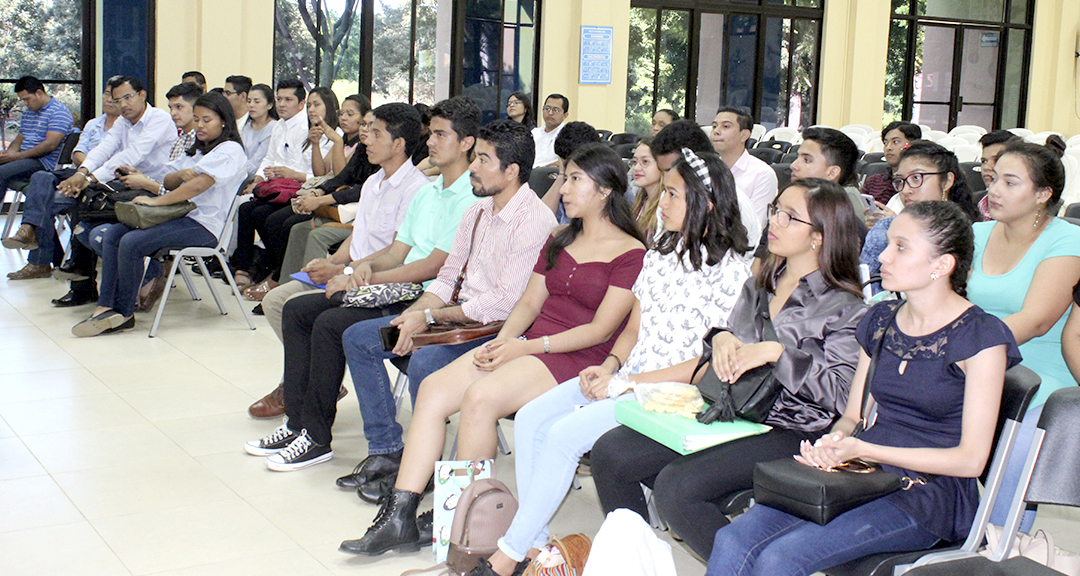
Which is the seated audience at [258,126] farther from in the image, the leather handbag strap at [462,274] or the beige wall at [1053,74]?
the beige wall at [1053,74]

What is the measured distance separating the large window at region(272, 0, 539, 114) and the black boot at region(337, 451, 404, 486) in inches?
333

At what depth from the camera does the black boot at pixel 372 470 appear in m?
3.38

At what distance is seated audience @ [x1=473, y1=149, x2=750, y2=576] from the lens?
274 cm

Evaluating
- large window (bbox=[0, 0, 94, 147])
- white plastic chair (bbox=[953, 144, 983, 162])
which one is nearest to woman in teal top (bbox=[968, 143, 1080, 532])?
white plastic chair (bbox=[953, 144, 983, 162])

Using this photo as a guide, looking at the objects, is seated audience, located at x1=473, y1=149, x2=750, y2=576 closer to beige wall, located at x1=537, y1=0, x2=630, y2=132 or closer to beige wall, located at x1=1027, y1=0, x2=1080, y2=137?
beige wall, located at x1=537, y1=0, x2=630, y2=132

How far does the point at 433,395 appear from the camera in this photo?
9.86 ft

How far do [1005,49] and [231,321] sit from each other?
1349cm

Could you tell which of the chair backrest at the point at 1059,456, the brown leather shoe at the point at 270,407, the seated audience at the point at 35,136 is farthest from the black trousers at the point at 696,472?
the seated audience at the point at 35,136

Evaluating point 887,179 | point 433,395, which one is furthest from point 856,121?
point 433,395

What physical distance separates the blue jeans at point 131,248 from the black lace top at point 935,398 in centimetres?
440

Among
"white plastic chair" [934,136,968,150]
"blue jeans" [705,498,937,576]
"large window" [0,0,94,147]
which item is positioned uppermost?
"large window" [0,0,94,147]

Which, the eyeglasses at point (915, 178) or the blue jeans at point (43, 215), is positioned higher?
the eyeglasses at point (915, 178)

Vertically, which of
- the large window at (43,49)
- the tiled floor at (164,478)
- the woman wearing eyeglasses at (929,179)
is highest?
the large window at (43,49)

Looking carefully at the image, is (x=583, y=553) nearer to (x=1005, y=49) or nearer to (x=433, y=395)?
(x=433, y=395)
